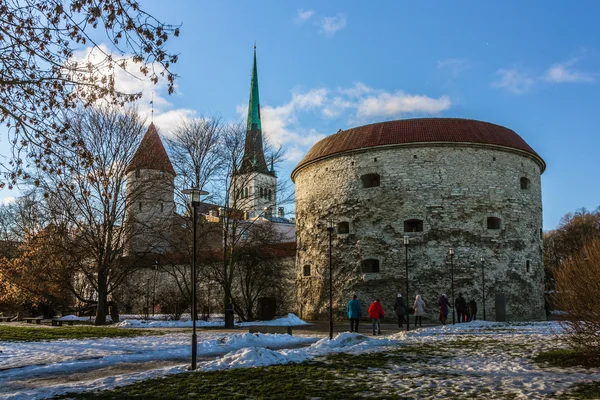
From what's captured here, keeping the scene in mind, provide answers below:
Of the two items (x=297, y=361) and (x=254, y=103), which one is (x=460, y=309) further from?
(x=254, y=103)

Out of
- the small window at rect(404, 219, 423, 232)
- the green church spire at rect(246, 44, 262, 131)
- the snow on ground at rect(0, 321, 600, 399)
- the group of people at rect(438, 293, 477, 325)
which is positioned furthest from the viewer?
the green church spire at rect(246, 44, 262, 131)

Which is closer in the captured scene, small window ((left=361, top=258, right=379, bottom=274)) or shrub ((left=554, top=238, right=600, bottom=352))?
shrub ((left=554, top=238, right=600, bottom=352))

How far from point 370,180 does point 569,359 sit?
17.1 meters

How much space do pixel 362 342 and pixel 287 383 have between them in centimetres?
485

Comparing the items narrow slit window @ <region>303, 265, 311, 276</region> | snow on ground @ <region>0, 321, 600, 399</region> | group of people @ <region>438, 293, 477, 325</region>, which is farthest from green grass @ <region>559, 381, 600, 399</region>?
narrow slit window @ <region>303, 265, 311, 276</region>

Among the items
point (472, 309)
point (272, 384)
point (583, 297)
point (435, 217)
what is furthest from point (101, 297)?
point (583, 297)

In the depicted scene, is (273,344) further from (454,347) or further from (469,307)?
(469,307)

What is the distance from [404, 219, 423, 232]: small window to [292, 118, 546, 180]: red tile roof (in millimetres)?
3434

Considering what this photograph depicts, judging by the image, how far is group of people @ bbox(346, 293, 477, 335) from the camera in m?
14.8

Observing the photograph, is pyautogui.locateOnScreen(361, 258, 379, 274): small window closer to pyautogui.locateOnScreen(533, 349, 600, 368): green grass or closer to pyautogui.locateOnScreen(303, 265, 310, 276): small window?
pyautogui.locateOnScreen(303, 265, 310, 276): small window

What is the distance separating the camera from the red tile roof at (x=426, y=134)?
22750mm

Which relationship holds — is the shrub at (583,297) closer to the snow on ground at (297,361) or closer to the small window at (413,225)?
the snow on ground at (297,361)

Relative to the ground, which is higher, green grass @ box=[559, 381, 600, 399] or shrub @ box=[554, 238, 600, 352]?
shrub @ box=[554, 238, 600, 352]

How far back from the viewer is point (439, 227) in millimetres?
22375
